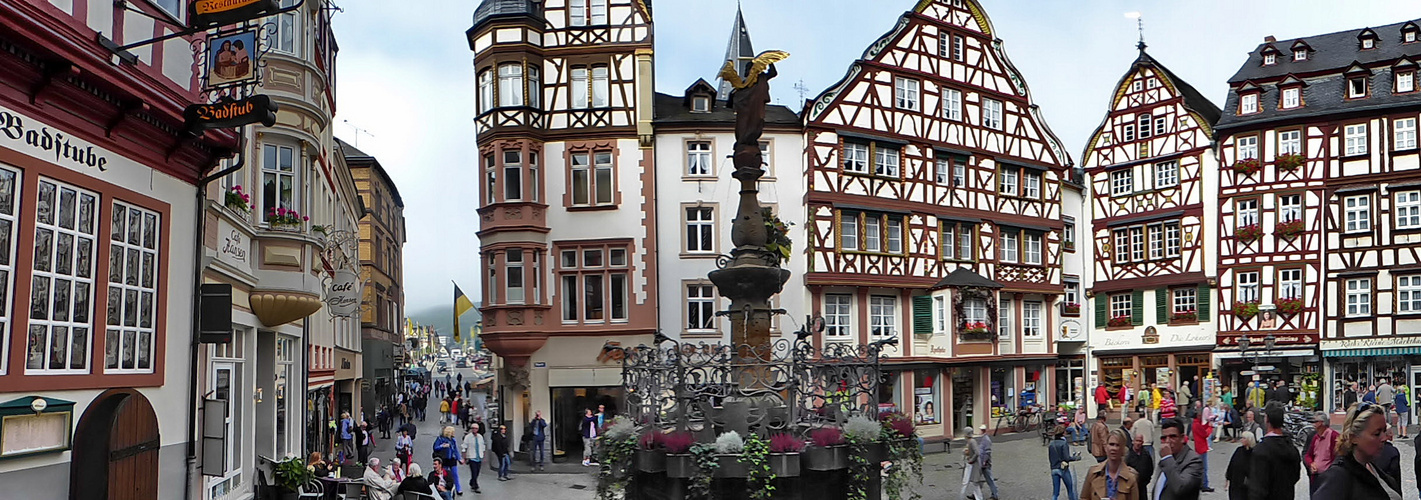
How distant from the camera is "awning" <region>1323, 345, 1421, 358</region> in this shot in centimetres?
3638

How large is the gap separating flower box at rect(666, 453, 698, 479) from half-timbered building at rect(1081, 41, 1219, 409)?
31494mm

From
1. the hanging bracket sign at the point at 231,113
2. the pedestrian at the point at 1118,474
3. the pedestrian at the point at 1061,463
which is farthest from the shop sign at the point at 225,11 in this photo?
the pedestrian at the point at 1061,463

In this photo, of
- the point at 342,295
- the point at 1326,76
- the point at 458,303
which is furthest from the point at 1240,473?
the point at 1326,76

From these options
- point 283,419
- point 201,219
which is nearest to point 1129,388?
point 283,419

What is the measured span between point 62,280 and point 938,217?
89.6 feet

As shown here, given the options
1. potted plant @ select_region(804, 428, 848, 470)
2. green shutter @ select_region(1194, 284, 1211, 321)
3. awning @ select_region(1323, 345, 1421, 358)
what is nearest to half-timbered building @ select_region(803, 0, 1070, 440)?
green shutter @ select_region(1194, 284, 1211, 321)

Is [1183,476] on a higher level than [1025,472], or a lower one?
higher

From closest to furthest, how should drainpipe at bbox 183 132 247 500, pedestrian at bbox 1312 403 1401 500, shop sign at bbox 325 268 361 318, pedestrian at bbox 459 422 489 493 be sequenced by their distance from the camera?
pedestrian at bbox 1312 403 1401 500, drainpipe at bbox 183 132 247 500, shop sign at bbox 325 268 361 318, pedestrian at bbox 459 422 489 493

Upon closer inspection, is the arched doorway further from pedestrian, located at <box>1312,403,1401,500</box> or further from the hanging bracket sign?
pedestrian, located at <box>1312,403,1401,500</box>

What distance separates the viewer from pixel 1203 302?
4006cm

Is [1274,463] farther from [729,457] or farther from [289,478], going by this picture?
[289,478]

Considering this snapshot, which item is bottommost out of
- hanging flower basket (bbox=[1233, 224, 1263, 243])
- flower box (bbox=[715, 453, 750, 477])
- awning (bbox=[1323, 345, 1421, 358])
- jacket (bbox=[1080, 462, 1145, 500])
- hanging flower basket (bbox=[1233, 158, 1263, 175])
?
flower box (bbox=[715, 453, 750, 477])

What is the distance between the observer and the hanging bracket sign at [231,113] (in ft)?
38.3

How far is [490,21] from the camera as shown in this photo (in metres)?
29.9
